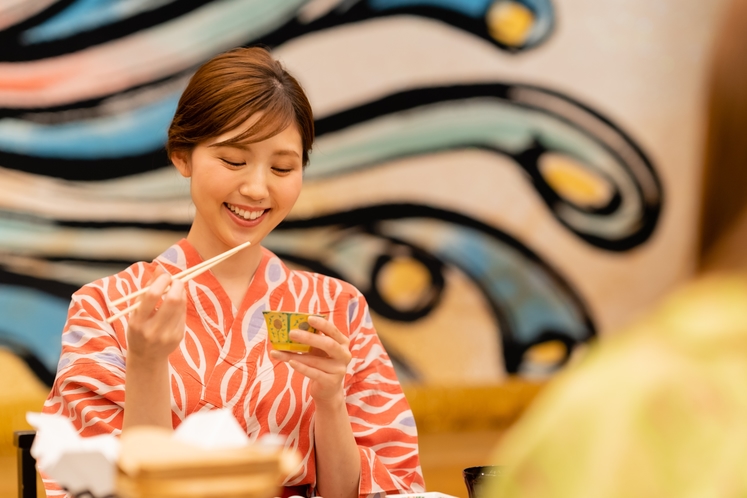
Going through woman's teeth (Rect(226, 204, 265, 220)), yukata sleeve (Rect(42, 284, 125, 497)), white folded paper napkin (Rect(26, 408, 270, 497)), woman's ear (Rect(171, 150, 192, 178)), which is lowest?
white folded paper napkin (Rect(26, 408, 270, 497))

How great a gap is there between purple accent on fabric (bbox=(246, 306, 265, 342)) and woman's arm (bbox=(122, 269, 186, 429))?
388 millimetres

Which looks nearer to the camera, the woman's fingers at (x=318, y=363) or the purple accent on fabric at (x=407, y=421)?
the woman's fingers at (x=318, y=363)

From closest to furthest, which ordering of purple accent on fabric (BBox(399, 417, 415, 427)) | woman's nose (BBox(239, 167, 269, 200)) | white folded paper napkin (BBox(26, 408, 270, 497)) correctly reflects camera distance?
1. white folded paper napkin (BBox(26, 408, 270, 497))
2. woman's nose (BBox(239, 167, 269, 200))
3. purple accent on fabric (BBox(399, 417, 415, 427))

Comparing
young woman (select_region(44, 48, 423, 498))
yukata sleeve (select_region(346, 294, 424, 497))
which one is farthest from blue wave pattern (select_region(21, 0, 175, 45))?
yukata sleeve (select_region(346, 294, 424, 497))

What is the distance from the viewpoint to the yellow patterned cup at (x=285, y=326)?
4.00ft

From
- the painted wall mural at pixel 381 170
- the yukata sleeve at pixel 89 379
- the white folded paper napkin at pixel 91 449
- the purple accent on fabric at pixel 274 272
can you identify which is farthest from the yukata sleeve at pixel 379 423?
the painted wall mural at pixel 381 170

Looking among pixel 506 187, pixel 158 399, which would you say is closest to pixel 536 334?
pixel 506 187

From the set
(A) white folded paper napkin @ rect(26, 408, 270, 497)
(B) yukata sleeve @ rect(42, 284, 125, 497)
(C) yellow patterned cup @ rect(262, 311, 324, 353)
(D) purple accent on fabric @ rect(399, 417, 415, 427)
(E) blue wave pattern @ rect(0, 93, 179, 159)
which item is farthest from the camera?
(E) blue wave pattern @ rect(0, 93, 179, 159)

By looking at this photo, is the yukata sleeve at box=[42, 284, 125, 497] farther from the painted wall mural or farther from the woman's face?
the painted wall mural

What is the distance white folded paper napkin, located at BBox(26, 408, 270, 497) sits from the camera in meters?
0.74

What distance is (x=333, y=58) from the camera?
2.60 metres

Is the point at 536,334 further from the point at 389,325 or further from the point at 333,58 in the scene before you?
the point at 333,58

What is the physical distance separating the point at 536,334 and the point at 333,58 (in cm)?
113

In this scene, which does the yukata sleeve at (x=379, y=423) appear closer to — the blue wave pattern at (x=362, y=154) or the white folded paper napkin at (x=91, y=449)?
the white folded paper napkin at (x=91, y=449)
